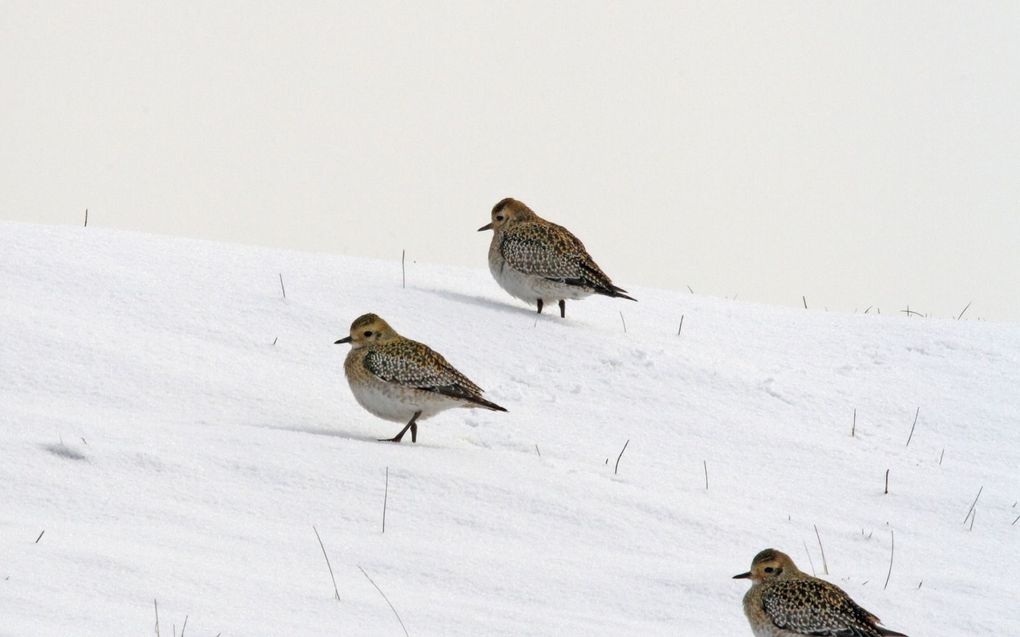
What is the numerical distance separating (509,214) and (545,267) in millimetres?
862

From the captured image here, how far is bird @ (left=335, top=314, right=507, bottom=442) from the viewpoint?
6.84 meters

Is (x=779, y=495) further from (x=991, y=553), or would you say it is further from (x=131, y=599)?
(x=131, y=599)

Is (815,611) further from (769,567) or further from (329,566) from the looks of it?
(329,566)

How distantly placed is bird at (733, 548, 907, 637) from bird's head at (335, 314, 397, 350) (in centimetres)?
264

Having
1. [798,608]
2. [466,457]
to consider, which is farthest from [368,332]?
[798,608]

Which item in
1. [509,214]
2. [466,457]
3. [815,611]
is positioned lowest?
[815,611]

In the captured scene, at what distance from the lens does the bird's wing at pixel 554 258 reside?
9469 millimetres

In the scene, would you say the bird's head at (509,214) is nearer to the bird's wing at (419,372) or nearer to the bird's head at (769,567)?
the bird's wing at (419,372)

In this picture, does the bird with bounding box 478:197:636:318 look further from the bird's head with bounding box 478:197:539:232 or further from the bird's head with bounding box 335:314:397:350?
the bird's head with bounding box 335:314:397:350

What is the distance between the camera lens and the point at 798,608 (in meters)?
5.15

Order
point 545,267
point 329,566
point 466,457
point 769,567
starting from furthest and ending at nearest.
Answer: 1. point 545,267
2. point 466,457
3. point 769,567
4. point 329,566

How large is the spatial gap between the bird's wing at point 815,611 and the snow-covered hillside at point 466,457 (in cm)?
21

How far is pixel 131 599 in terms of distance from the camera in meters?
4.43

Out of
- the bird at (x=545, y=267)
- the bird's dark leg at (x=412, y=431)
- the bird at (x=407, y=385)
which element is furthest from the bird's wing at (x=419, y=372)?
the bird at (x=545, y=267)
